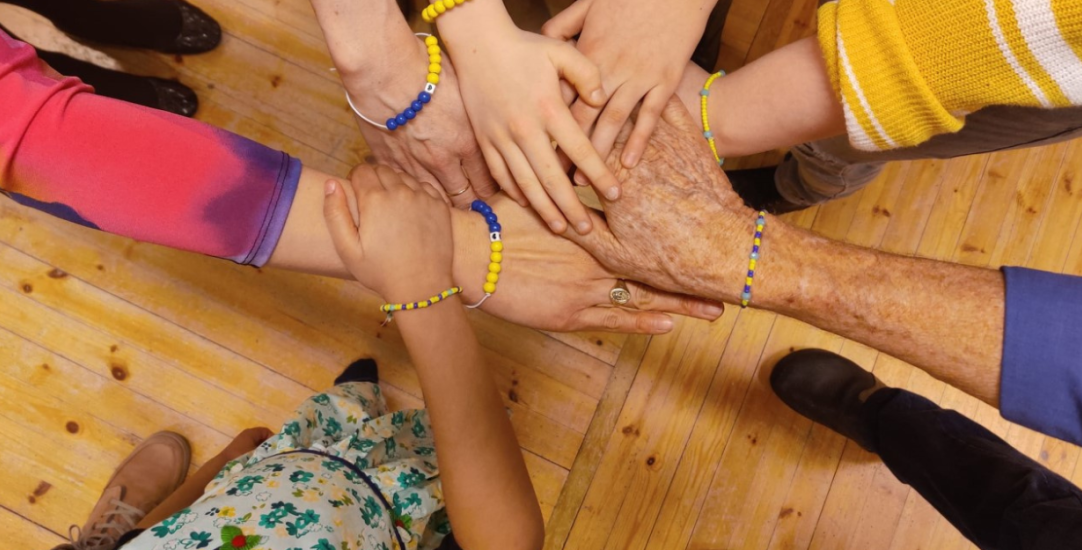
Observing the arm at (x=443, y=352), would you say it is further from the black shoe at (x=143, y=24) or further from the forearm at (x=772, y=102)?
the black shoe at (x=143, y=24)

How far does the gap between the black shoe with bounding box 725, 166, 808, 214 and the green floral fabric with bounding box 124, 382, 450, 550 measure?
2.90 ft

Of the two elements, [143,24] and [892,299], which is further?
[143,24]

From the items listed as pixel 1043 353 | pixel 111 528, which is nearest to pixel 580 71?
pixel 1043 353

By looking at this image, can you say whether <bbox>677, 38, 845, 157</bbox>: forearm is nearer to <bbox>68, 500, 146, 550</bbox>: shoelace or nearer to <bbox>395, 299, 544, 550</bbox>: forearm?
<bbox>395, 299, 544, 550</bbox>: forearm

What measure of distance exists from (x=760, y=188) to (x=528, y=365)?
67 centimetres

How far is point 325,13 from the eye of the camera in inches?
31.8

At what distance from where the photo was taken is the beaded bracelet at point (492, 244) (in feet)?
2.99

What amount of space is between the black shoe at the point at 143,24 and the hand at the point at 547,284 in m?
0.99

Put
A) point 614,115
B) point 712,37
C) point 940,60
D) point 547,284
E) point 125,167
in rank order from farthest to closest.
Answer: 1. point 712,37
2. point 547,284
3. point 614,115
4. point 125,167
5. point 940,60

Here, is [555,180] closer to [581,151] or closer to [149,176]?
[581,151]

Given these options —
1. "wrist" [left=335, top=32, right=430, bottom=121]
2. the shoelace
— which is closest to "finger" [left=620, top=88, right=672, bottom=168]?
"wrist" [left=335, top=32, right=430, bottom=121]

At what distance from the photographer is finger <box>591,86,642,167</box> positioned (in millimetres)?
829

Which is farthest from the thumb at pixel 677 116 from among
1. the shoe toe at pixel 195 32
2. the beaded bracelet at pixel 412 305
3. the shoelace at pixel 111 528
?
the shoelace at pixel 111 528

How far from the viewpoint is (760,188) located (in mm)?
1384
